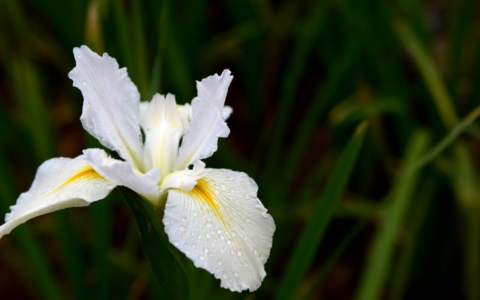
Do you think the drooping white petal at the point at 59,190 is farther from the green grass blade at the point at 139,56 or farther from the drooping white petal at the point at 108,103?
the green grass blade at the point at 139,56

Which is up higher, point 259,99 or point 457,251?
point 259,99

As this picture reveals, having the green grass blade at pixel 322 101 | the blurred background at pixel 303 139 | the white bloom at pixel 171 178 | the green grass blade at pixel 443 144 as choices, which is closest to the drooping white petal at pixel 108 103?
the white bloom at pixel 171 178

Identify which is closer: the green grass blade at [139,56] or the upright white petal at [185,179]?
the upright white petal at [185,179]

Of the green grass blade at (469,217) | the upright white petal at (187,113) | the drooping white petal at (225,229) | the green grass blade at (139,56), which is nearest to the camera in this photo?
the drooping white petal at (225,229)

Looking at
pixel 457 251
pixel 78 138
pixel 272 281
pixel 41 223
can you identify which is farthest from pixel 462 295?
pixel 78 138

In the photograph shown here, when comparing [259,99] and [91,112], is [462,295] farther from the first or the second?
[91,112]

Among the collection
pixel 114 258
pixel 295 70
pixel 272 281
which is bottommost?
pixel 114 258

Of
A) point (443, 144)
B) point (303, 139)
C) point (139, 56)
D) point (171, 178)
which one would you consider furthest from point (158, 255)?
point (303, 139)

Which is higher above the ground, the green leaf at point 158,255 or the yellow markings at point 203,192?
the yellow markings at point 203,192

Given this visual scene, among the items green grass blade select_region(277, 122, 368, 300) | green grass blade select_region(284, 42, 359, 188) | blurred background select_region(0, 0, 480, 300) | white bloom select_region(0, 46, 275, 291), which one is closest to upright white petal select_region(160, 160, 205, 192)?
white bloom select_region(0, 46, 275, 291)
